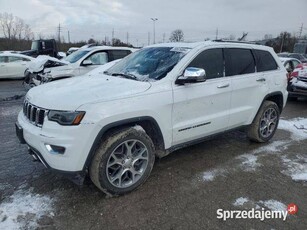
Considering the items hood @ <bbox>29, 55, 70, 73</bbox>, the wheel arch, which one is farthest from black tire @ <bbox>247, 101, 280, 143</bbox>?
hood @ <bbox>29, 55, 70, 73</bbox>

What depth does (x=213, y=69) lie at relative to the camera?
406 cm

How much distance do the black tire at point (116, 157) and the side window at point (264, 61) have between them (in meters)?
2.69

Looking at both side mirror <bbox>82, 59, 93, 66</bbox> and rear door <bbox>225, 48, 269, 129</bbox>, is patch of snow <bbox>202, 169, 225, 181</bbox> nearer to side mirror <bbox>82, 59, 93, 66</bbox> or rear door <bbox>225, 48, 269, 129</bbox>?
rear door <bbox>225, 48, 269, 129</bbox>

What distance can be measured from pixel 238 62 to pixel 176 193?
2382mm

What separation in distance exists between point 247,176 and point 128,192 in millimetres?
1701

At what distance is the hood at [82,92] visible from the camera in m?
2.91

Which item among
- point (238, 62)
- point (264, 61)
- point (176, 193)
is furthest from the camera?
point (264, 61)

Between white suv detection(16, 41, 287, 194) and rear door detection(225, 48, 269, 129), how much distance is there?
16 mm

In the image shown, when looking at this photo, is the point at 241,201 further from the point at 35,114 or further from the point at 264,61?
the point at 264,61

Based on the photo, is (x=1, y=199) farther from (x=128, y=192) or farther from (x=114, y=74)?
(x=114, y=74)

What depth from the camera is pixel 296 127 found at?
639 centimetres

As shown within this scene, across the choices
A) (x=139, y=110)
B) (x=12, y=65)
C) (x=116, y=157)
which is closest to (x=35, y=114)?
(x=116, y=157)

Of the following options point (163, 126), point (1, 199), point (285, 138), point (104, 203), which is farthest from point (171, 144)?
point (285, 138)

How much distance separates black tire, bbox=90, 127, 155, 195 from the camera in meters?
A: 3.03
